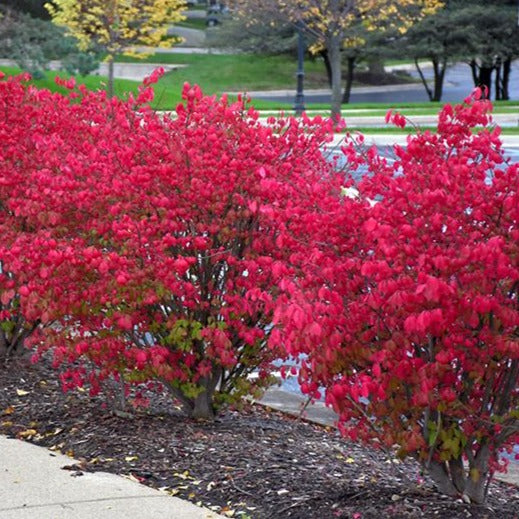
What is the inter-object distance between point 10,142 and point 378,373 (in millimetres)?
4037

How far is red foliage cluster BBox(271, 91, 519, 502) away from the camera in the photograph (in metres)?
4.92

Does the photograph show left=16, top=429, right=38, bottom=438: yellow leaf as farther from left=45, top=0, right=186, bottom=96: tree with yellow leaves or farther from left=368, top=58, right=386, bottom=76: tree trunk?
left=368, top=58, right=386, bottom=76: tree trunk

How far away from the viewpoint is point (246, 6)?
39094 millimetres

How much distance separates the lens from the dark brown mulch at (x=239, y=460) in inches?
223

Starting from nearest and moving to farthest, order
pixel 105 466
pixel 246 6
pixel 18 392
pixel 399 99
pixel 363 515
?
pixel 363 515 → pixel 105 466 → pixel 18 392 → pixel 246 6 → pixel 399 99

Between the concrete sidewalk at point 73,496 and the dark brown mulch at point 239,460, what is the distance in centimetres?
16

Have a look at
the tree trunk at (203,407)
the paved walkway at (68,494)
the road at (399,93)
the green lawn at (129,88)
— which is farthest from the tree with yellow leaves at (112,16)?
the paved walkway at (68,494)

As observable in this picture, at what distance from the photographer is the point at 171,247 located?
6.96 metres

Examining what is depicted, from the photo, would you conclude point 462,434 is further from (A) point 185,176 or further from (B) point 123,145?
(B) point 123,145

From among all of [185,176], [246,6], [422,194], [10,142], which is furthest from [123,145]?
[246,6]

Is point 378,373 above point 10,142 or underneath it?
underneath

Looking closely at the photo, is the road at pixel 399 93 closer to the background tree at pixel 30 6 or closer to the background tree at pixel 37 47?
the background tree at pixel 37 47

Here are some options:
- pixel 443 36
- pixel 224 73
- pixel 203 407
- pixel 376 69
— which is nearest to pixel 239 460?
pixel 203 407

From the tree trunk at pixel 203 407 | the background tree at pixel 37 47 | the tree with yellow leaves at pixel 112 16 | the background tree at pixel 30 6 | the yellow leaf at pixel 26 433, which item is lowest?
the yellow leaf at pixel 26 433
